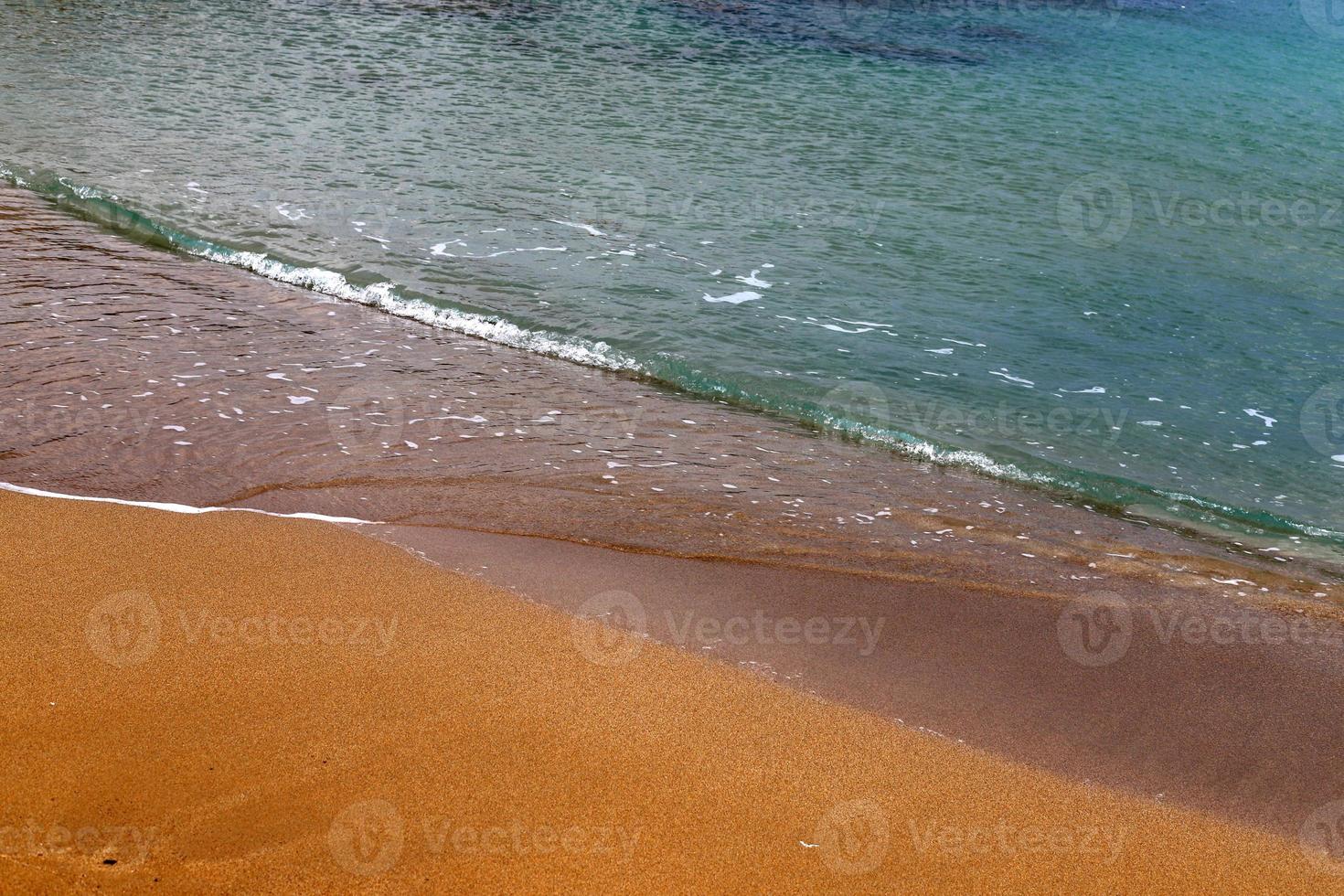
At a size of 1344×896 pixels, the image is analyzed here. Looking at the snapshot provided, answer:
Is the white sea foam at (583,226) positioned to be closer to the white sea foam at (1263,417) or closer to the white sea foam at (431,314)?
the white sea foam at (431,314)

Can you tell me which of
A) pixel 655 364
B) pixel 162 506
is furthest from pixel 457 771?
pixel 655 364

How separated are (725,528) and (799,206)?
5614mm

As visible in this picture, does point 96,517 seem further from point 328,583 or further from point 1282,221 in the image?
point 1282,221

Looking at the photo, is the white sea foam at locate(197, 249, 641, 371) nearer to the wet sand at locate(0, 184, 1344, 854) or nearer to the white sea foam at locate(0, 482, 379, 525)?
the wet sand at locate(0, 184, 1344, 854)

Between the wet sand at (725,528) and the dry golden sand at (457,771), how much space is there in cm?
28

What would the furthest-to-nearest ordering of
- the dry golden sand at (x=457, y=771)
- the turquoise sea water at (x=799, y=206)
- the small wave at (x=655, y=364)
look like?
1. the turquoise sea water at (x=799, y=206)
2. the small wave at (x=655, y=364)
3. the dry golden sand at (x=457, y=771)

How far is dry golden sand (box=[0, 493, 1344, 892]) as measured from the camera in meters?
2.92

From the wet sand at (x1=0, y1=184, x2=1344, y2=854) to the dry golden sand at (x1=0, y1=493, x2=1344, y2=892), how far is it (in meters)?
0.28

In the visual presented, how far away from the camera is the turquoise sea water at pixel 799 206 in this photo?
22.3 ft

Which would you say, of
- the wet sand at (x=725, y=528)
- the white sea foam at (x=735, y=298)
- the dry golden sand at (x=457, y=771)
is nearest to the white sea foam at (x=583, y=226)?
the white sea foam at (x=735, y=298)

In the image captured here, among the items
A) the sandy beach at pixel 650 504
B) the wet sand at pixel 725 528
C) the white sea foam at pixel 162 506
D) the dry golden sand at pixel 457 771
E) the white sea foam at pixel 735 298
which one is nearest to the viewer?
the dry golden sand at pixel 457 771

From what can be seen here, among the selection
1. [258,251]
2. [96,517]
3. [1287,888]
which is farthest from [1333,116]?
[96,517]

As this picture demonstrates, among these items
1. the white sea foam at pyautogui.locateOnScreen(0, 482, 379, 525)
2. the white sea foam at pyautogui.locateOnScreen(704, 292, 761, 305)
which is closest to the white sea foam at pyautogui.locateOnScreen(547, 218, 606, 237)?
the white sea foam at pyautogui.locateOnScreen(704, 292, 761, 305)

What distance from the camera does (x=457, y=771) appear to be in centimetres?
325
